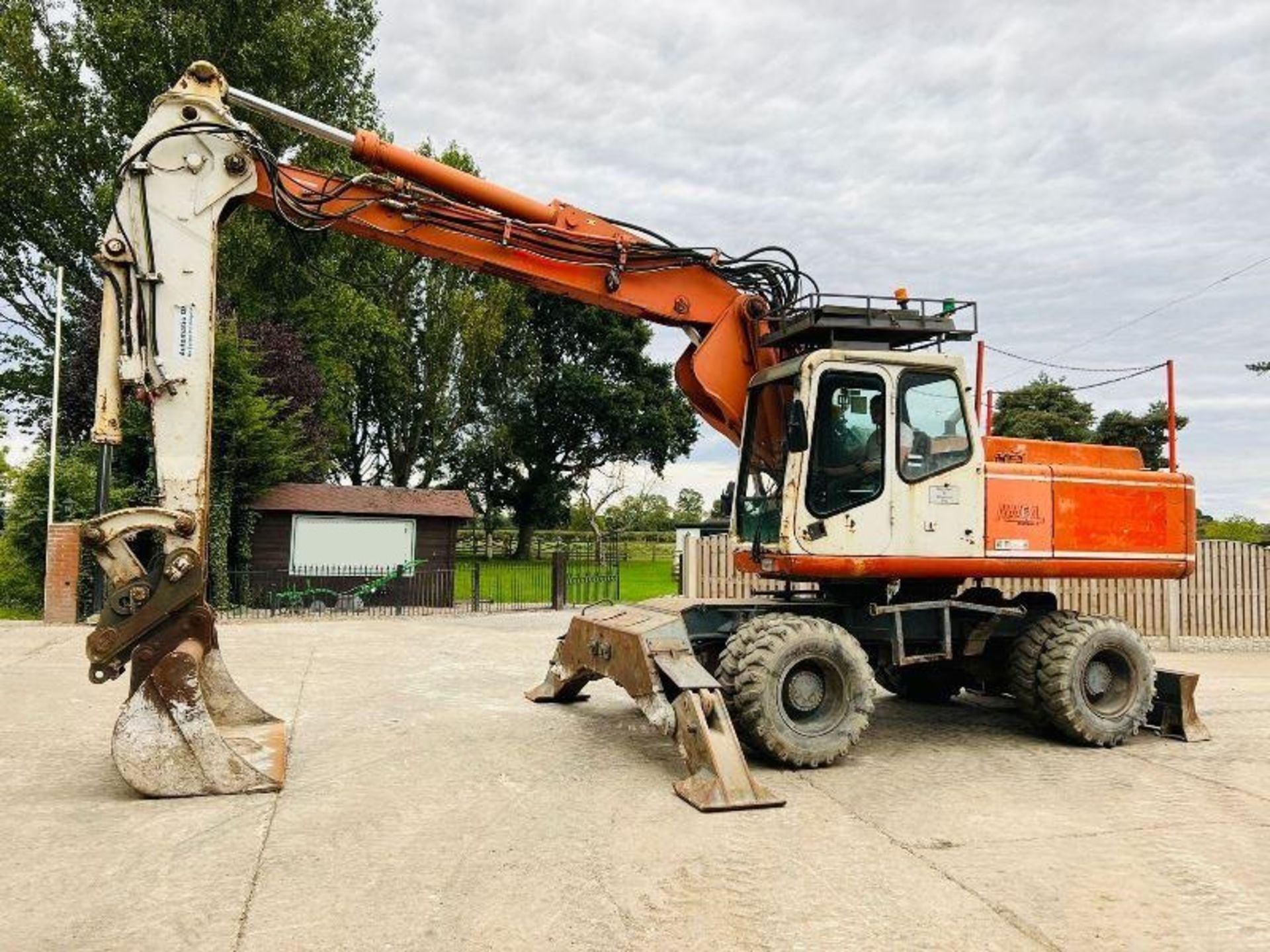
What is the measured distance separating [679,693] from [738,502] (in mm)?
2015

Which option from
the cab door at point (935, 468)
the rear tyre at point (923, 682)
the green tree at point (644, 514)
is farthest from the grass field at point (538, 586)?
the green tree at point (644, 514)

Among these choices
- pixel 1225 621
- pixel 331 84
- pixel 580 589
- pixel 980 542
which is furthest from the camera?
pixel 331 84

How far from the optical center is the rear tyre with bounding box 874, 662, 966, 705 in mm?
8477

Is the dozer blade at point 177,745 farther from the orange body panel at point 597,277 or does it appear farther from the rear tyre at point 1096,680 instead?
the rear tyre at point 1096,680

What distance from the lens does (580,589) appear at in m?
22.1

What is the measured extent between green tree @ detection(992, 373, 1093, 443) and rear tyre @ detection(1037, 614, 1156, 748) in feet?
73.3

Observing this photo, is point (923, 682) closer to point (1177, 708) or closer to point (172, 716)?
point (1177, 708)

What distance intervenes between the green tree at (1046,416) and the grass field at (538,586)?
11945 mm

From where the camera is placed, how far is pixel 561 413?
130 ft

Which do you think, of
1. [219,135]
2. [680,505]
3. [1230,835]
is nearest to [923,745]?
[1230,835]

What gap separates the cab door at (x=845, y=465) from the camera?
6.55m

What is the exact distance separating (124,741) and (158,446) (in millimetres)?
1773

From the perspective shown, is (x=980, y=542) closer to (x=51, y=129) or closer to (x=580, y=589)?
(x=580, y=589)

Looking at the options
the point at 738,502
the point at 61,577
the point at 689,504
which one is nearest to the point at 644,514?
the point at 689,504
